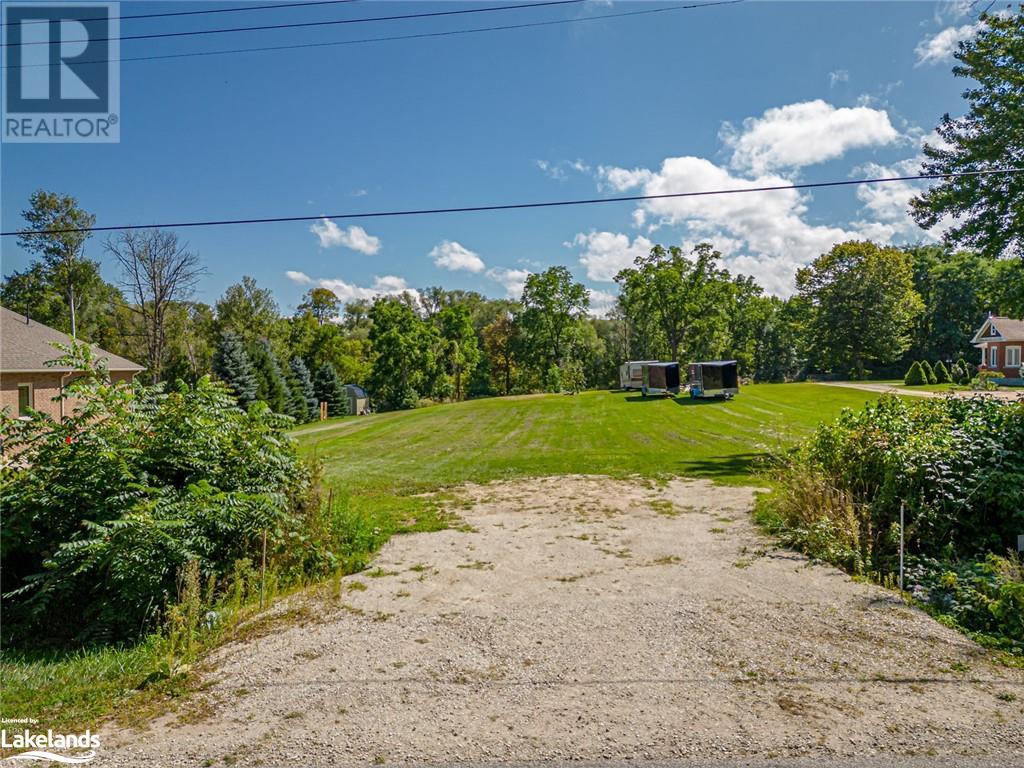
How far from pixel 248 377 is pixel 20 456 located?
2476cm

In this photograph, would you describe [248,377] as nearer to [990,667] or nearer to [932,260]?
[990,667]

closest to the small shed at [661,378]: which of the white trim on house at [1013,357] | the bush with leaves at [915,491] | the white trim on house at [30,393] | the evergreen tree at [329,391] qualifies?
the evergreen tree at [329,391]

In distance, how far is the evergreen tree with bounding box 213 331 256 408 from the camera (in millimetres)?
28625

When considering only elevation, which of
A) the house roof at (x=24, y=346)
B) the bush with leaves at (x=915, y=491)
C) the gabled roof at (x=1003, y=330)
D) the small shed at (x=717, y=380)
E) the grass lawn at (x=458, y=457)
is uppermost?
the gabled roof at (x=1003, y=330)

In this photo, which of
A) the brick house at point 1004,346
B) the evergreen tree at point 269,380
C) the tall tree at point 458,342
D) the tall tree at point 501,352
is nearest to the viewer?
the evergreen tree at point 269,380

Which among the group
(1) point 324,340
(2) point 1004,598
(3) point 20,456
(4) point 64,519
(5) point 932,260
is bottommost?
(2) point 1004,598

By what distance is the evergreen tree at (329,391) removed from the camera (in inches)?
1487

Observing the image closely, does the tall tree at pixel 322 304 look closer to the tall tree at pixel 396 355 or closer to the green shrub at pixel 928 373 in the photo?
the tall tree at pixel 396 355

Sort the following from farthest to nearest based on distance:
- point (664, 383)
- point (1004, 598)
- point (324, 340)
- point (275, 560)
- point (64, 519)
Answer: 1. point (324, 340)
2. point (664, 383)
3. point (275, 560)
4. point (64, 519)
5. point (1004, 598)

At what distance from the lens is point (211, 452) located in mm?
6086

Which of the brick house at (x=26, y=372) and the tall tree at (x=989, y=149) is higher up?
the tall tree at (x=989, y=149)

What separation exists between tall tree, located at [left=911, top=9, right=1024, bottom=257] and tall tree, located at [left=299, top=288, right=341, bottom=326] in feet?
173

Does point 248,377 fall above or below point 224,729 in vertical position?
above

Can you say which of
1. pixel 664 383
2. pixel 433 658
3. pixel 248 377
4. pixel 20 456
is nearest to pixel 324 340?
pixel 248 377
